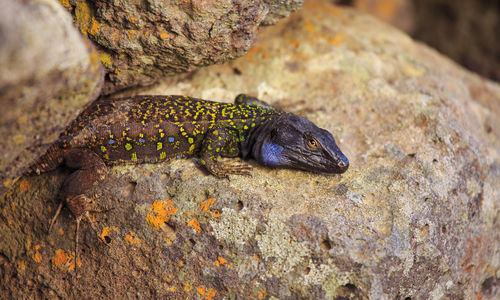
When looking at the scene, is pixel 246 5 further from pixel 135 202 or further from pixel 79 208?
pixel 79 208

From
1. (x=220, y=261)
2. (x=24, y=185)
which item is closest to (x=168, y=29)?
(x=24, y=185)

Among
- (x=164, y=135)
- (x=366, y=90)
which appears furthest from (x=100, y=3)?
(x=366, y=90)

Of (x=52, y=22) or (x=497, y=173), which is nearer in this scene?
(x=52, y=22)

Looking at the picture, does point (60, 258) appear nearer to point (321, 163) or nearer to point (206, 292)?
point (206, 292)

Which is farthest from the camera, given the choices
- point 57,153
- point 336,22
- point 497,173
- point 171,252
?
point 336,22

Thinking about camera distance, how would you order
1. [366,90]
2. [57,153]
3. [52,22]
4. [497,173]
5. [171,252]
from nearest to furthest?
[52,22] → [171,252] → [57,153] → [497,173] → [366,90]

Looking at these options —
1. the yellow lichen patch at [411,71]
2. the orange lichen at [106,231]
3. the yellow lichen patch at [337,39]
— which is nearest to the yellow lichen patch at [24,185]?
the orange lichen at [106,231]
